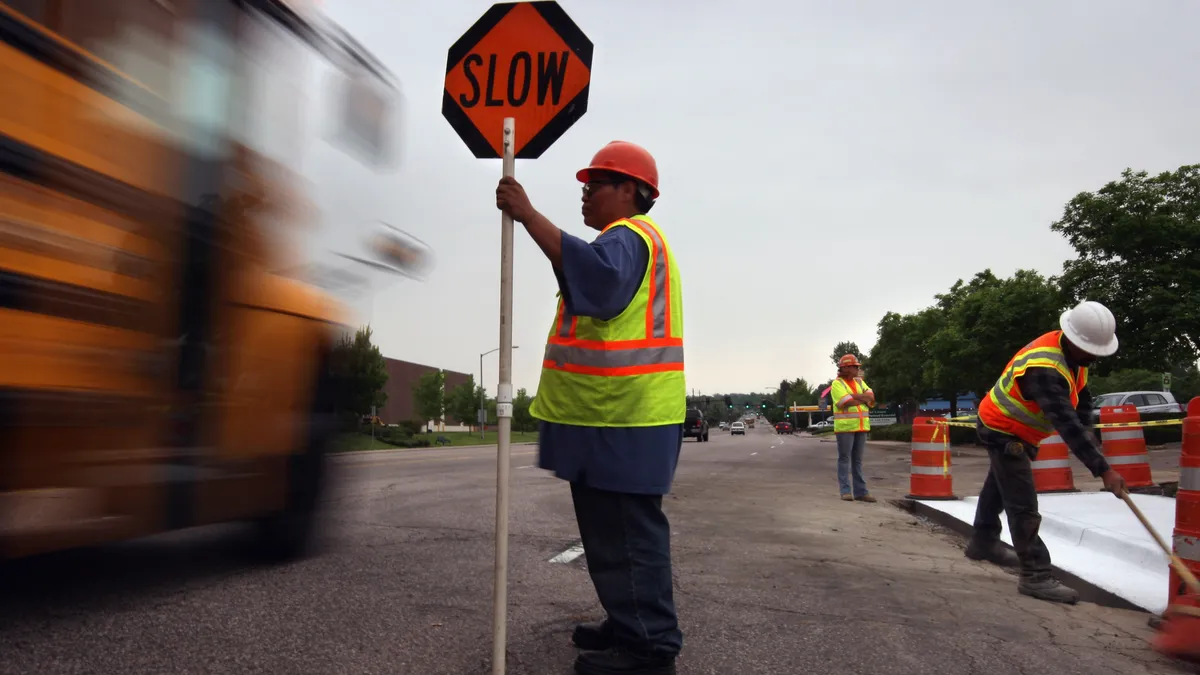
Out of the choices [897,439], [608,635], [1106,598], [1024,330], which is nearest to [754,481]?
[1106,598]

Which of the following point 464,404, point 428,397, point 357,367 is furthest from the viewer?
point 464,404

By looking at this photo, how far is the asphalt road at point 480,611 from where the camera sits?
9.55ft

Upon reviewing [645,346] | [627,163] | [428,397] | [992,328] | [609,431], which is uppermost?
[992,328]

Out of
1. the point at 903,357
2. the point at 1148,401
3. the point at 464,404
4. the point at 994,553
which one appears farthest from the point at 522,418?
the point at 994,553

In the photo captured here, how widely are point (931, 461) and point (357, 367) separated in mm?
6924

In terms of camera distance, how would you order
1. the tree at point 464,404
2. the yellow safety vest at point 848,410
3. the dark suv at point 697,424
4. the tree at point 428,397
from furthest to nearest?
1. the tree at point 464,404
2. the tree at point 428,397
3. the dark suv at point 697,424
4. the yellow safety vest at point 848,410

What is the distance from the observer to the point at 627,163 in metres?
2.98

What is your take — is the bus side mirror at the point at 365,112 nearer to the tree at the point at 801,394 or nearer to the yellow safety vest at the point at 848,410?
the yellow safety vest at the point at 848,410

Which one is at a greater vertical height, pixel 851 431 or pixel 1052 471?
pixel 851 431

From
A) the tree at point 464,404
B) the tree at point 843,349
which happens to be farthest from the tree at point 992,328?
the tree at point 843,349

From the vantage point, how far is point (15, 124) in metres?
2.62

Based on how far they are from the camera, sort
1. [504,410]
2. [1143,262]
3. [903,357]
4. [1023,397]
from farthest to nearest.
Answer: [903,357] → [1143,262] → [1023,397] → [504,410]

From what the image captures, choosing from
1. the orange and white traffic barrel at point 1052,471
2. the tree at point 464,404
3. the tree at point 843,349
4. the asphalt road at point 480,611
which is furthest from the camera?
the tree at point 843,349

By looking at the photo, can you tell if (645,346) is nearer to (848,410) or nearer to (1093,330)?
(1093,330)
